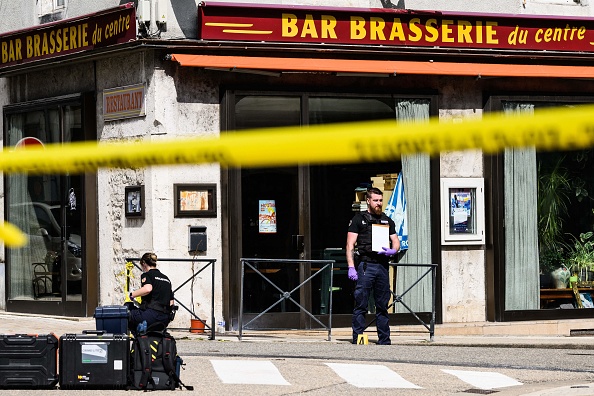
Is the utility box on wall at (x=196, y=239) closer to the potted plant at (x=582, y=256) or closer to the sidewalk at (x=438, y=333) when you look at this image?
the sidewalk at (x=438, y=333)

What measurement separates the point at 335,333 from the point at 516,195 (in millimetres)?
3275

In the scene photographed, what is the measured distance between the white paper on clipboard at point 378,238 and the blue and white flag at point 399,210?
9.03 feet

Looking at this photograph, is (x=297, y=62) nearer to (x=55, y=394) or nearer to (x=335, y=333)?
(x=335, y=333)

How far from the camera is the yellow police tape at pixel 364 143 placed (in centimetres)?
250

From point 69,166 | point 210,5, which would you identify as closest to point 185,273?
point 210,5

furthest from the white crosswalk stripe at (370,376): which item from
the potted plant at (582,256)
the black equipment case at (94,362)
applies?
the potted plant at (582,256)

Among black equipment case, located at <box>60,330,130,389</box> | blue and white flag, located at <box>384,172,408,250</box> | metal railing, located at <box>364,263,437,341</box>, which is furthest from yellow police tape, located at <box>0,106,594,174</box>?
blue and white flag, located at <box>384,172,408,250</box>

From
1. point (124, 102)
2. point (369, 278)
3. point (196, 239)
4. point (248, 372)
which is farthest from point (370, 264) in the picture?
point (124, 102)

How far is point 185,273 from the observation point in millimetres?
15203

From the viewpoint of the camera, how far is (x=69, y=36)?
53.9 feet

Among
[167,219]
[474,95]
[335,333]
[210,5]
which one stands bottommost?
[335,333]

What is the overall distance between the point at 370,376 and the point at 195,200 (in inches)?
230

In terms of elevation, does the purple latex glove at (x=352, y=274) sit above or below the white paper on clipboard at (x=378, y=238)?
below

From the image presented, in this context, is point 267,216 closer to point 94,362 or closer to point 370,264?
point 370,264
